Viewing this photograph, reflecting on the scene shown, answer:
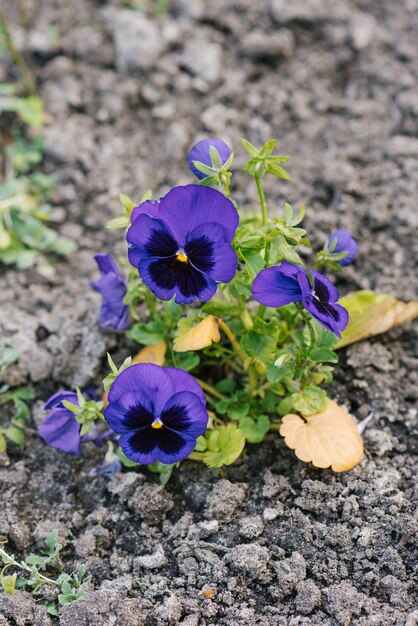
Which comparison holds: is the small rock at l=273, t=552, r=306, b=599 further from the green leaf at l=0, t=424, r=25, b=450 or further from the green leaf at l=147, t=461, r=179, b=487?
the green leaf at l=0, t=424, r=25, b=450

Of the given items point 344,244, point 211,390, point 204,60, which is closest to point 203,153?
point 344,244

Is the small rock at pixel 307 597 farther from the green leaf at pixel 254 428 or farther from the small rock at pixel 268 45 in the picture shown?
the small rock at pixel 268 45

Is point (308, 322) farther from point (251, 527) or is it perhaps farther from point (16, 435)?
point (16, 435)

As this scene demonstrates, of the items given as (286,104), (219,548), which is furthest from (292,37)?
(219,548)

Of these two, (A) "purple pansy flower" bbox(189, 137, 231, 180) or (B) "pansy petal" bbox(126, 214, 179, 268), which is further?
(A) "purple pansy flower" bbox(189, 137, 231, 180)

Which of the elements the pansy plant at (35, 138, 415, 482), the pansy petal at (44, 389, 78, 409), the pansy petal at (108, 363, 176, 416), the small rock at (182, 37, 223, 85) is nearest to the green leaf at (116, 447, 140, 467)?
the pansy plant at (35, 138, 415, 482)

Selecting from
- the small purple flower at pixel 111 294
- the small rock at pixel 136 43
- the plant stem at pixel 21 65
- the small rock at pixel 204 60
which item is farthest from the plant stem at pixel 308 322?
the plant stem at pixel 21 65

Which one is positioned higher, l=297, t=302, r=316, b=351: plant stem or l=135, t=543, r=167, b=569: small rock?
l=297, t=302, r=316, b=351: plant stem
